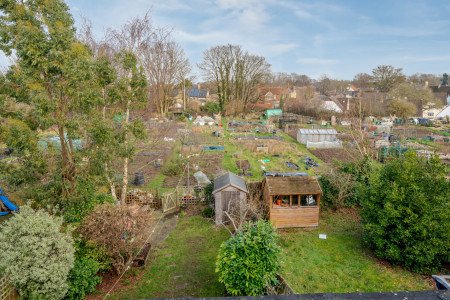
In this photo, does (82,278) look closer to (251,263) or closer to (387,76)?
(251,263)

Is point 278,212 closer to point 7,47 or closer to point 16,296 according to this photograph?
point 16,296

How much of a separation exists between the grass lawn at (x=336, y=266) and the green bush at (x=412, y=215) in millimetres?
783

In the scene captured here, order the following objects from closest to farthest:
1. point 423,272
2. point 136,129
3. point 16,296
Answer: point 16,296, point 423,272, point 136,129

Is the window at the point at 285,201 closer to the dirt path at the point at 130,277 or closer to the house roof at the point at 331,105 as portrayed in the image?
the dirt path at the point at 130,277

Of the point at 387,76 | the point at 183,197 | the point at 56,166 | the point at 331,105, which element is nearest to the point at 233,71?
the point at 331,105

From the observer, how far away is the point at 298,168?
26.1 m

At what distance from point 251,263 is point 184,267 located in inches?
163

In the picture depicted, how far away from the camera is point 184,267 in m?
12.1

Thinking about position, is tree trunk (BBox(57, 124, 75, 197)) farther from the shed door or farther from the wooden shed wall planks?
the wooden shed wall planks

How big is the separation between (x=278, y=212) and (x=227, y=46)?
48725 mm

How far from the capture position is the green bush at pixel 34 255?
25.7 ft

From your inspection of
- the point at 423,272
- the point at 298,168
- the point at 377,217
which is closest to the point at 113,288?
the point at 377,217

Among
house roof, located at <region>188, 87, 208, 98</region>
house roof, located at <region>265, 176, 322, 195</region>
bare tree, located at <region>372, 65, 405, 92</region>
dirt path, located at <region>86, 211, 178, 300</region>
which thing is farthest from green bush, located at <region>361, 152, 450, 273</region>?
house roof, located at <region>188, 87, 208, 98</region>

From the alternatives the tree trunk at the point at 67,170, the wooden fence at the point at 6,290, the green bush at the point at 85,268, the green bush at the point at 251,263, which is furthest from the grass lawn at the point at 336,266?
the tree trunk at the point at 67,170
